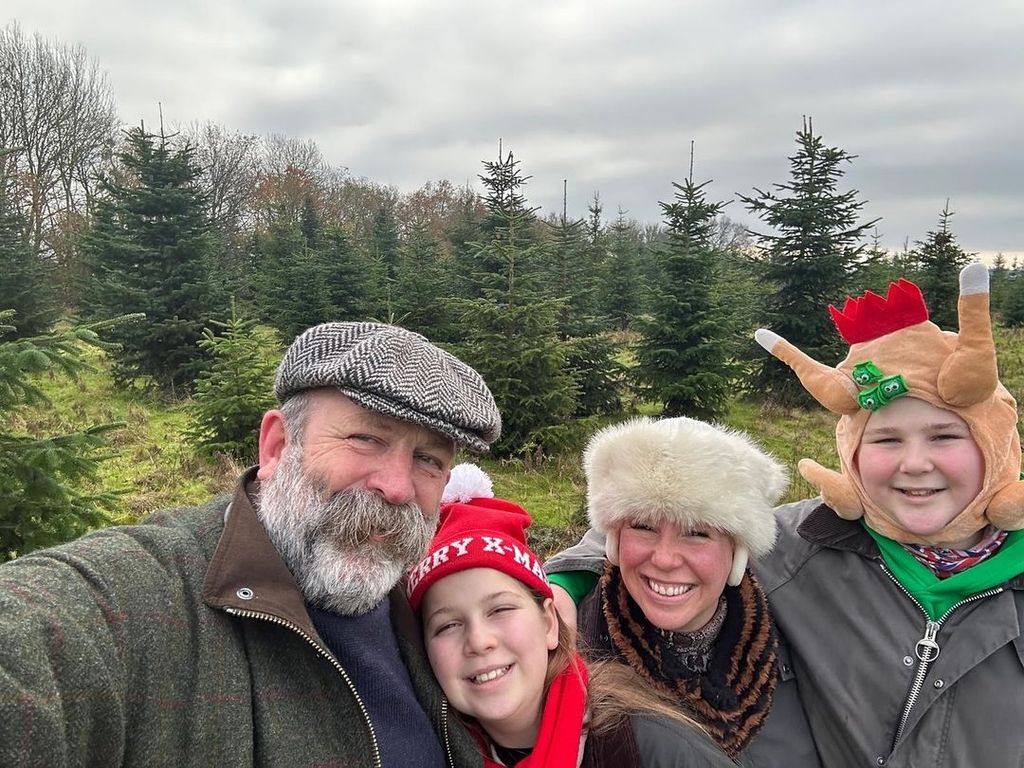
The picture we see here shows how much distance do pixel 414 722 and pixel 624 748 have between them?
0.54 m

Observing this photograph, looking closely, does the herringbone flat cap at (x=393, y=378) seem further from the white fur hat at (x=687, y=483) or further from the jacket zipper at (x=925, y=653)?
the jacket zipper at (x=925, y=653)

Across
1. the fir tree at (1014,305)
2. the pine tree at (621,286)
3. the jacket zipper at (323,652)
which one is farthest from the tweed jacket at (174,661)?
the fir tree at (1014,305)

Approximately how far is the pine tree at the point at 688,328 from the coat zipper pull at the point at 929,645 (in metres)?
8.10

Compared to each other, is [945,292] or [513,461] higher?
[945,292]

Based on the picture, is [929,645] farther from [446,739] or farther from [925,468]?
[446,739]

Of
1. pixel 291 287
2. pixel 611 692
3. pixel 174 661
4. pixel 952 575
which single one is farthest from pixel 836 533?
pixel 291 287

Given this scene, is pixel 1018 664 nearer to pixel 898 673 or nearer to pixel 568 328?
pixel 898 673

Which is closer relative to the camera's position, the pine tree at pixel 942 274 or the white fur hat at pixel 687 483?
the white fur hat at pixel 687 483

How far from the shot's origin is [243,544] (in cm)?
146

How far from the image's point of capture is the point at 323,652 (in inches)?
55.1

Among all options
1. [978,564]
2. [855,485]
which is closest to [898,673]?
[978,564]

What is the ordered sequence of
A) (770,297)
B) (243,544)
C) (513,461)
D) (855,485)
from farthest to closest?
1. (770,297)
2. (513,461)
3. (855,485)
4. (243,544)

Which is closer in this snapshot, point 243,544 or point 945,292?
point 243,544

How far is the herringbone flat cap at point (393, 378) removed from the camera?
5.09 ft
